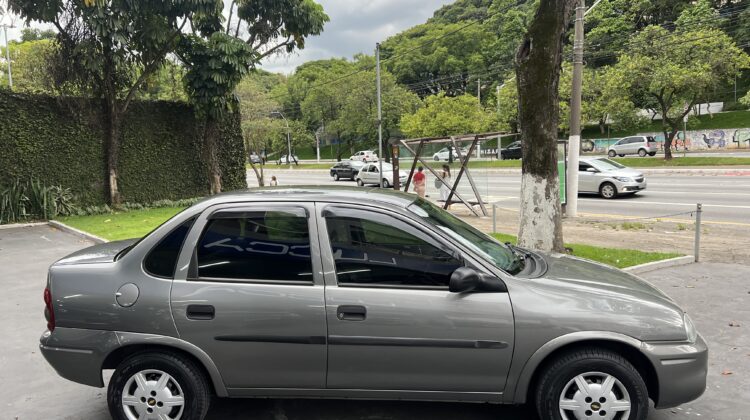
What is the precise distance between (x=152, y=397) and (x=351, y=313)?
1.39 metres

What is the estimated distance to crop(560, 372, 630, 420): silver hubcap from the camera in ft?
9.89

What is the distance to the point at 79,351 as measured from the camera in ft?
10.6

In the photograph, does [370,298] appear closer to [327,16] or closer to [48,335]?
[48,335]

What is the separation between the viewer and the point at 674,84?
2797cm

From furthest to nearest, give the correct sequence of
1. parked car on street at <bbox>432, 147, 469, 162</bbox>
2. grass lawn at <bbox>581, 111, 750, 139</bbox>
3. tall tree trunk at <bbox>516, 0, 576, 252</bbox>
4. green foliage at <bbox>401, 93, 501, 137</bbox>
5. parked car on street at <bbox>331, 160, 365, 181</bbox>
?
green foliage at <bbox>401, 93, 501, 137</bbox>
grass lawn at <bbox>581, 111, 750, 139</bbox>
parked car on street at <bbox>331, 160, 365, 181</bbox>
parked car on street at <bbox>432, 147, 469, 162</bbox>
tall tree trunk at <bbox>516, 0, 576, 252</bbox>

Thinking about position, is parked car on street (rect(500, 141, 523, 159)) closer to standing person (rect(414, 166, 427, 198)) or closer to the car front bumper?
standing person (rect(414, 166, 427, 198))

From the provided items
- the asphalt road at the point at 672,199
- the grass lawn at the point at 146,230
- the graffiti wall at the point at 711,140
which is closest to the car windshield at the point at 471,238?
the grass lawn at the point at 146,230

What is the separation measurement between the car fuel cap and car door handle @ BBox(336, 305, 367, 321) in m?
1.32

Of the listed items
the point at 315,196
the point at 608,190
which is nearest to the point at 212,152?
the point at 608,190

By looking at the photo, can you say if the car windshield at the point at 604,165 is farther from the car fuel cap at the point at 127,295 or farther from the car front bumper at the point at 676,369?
the car fuel cap at the point at 127,295

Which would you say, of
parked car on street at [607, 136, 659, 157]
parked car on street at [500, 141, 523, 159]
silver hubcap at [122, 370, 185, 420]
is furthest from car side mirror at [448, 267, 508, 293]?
parked car on street at [500, 141, 523, 159]

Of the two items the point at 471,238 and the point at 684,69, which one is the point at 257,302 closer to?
the point at 471,238

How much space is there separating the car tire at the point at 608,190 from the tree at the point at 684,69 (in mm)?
14608

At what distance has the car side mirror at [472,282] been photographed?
9.84 feet
